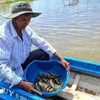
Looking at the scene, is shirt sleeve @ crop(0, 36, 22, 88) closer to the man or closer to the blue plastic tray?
the man

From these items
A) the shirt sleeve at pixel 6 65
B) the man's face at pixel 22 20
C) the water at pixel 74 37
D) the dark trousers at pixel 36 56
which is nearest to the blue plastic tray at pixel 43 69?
the dark trousers at pixel 36 56

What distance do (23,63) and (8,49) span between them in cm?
48

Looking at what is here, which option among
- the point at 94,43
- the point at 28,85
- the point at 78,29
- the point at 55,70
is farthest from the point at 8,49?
the point at 78,29

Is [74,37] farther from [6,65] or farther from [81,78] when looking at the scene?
[6,65]

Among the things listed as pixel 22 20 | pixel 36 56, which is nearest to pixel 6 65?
pixel 22 20

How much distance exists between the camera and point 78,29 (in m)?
7.80

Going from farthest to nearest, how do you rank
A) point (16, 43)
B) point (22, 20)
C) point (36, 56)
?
1. point (36, 56)
2. point (16, 43)
3. point (22, 20)

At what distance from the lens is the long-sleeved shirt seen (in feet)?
7.72

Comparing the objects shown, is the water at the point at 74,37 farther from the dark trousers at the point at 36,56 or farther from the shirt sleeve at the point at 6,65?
the shirt sleeve at the point at 6,65

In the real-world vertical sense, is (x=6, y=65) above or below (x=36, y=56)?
above

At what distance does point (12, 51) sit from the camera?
249 cm

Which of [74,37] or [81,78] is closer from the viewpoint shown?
[81,78]

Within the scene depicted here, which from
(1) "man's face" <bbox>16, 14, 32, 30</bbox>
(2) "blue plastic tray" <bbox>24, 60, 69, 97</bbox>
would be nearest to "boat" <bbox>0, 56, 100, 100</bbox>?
(2) "blue plastic tray" <bbox>24, 60, 69, 97</bbox>

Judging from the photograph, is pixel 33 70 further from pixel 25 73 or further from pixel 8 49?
pixel 8 49
